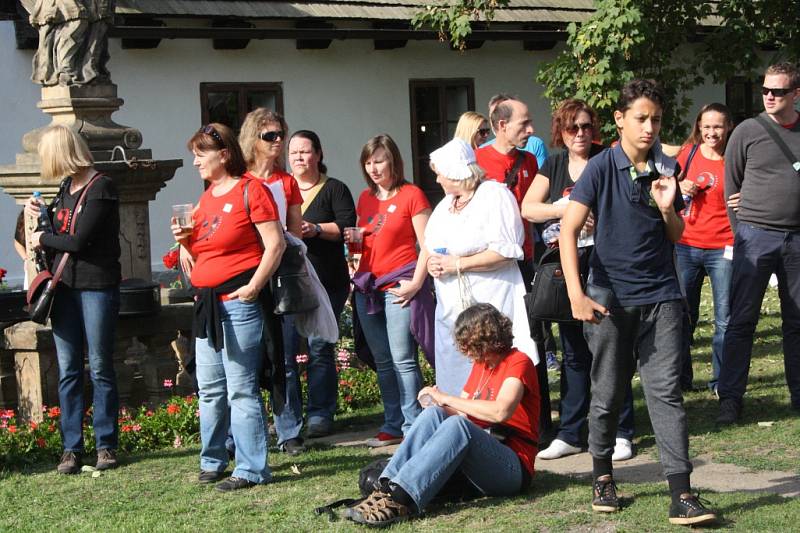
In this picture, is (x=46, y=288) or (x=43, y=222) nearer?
(x=46, y=288)

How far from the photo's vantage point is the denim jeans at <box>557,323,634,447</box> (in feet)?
22.8

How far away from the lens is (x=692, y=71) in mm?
16688

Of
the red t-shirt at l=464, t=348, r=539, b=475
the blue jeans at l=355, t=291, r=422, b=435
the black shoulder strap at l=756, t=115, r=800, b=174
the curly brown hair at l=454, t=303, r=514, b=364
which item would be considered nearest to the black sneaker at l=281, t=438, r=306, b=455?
the blue jeans at l=355, t=291, r=422, b=435

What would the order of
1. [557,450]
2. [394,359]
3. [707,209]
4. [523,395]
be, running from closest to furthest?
[523,395] → [557,450] → [394,359] → [707,209]

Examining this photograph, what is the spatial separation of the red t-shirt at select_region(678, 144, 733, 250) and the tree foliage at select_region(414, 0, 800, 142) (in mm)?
5458

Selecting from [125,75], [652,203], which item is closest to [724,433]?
[652,203]

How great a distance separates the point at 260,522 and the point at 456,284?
66.0 inches

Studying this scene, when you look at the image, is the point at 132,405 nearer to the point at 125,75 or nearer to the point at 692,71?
the point at 125,75

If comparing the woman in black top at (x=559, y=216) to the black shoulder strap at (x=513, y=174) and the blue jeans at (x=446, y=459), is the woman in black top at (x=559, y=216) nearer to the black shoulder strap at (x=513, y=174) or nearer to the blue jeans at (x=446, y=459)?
the black shoulder strap at (x=513, y=174)

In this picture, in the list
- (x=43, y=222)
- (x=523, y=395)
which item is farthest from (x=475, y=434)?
(x=43, y=222)

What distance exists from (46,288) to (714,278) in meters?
4.33

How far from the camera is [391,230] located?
738 centimetres

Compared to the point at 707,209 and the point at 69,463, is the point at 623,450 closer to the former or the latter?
the point at 707,209

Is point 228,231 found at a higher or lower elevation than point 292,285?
higher
